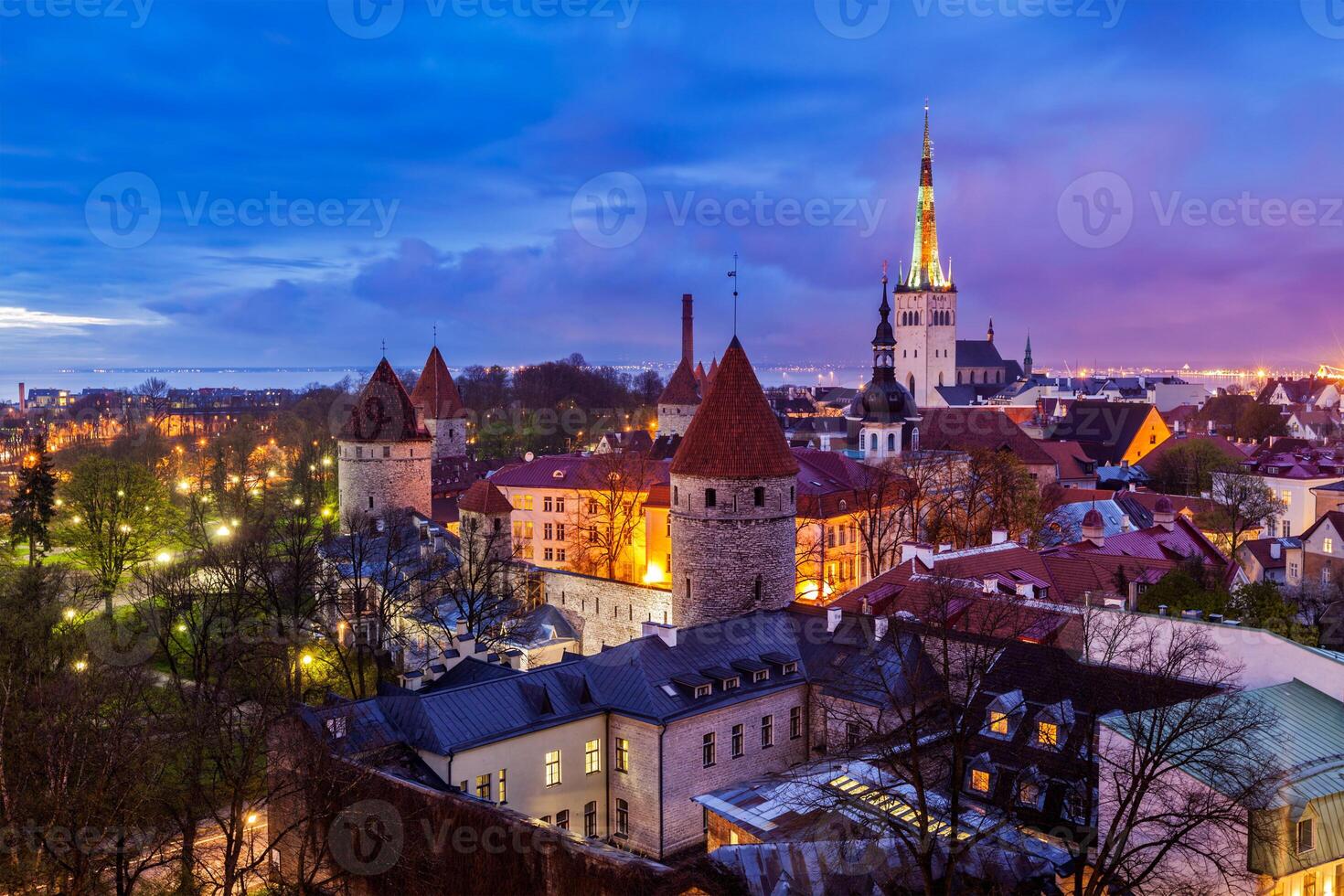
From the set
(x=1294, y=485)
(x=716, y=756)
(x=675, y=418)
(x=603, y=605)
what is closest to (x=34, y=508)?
(x=603, y=605)

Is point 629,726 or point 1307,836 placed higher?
point 1307,836

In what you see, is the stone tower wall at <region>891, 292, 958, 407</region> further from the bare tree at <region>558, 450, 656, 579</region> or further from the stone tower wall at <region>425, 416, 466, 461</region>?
the bare tree at <region>558, 450, 656, 579</region>

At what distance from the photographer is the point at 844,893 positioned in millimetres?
13219

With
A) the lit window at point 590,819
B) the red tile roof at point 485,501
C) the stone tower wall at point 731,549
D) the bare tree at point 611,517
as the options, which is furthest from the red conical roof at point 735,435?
the bare tree at point 611,517

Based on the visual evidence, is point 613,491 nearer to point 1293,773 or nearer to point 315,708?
point 315,708

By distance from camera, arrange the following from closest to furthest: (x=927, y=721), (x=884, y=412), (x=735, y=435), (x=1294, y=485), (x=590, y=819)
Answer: (x=927, y=721)
(x=590, y=819)
(x=735, y=435)
(x=1294, y=485)
(x=884, y=412)

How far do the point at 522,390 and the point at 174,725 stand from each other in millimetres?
84811

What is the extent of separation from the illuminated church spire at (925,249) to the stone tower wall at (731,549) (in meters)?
71.8

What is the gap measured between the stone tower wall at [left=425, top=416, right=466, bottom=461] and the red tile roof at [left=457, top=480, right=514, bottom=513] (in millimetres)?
21517

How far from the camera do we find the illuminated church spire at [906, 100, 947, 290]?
297ft

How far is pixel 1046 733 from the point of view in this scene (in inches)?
647

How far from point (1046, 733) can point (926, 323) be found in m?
81.5

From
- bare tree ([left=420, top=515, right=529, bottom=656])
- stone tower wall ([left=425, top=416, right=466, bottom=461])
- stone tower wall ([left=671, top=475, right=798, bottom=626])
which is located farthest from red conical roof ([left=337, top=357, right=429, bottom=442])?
stone tower wall ([left=671, top=475, right=798, bottom=626])

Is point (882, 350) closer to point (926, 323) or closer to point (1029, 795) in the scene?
point (1029, 795)
